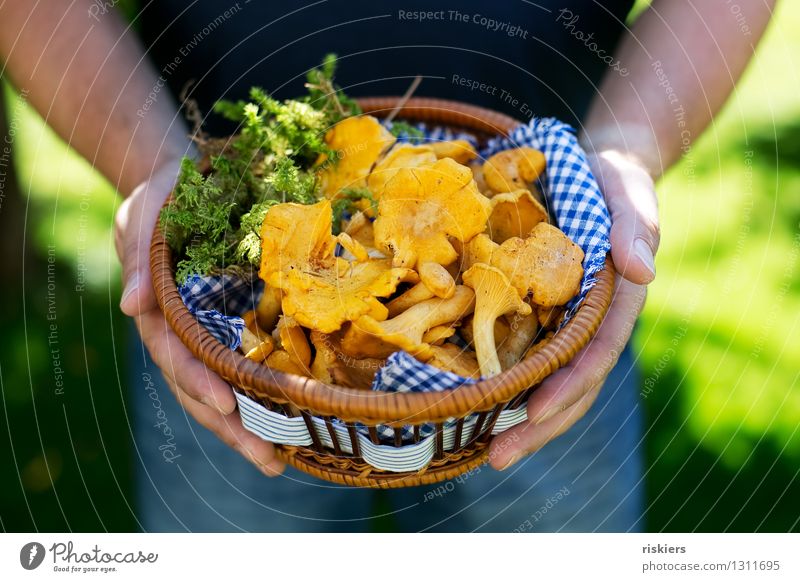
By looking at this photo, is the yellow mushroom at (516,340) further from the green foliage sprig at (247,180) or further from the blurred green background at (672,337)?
the blurred green background at (672,337)

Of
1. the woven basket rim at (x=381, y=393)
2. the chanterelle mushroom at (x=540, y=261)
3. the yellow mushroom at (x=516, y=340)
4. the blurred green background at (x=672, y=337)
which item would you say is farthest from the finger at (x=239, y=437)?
the blurred green background at (x=672, y=337)

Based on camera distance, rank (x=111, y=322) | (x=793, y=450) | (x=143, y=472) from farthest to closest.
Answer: (x=111, y=322) < (x=793, y=450) < (x=143, y=472)

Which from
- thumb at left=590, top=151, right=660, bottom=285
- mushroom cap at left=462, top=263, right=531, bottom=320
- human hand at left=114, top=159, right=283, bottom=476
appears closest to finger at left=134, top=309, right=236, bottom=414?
human hand at left=114, top=159, right=283, bottom=476

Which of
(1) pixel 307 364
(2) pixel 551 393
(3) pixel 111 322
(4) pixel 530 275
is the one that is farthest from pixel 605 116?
(3) pixel 111 322

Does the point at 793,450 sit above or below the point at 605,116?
below
